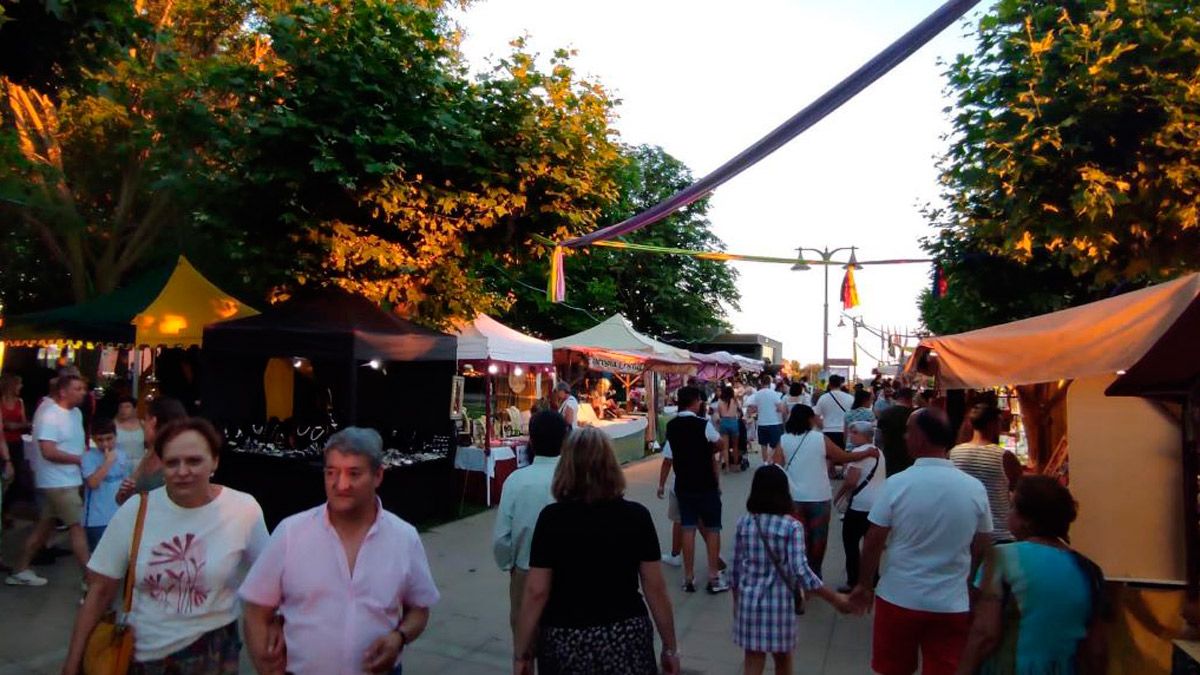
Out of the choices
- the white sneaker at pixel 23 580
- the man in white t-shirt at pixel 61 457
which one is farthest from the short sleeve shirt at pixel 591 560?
the white sneaker at pixel 23 580

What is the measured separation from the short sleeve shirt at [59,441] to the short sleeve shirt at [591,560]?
16.5ft

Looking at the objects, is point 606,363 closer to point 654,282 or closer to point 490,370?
point 490,370

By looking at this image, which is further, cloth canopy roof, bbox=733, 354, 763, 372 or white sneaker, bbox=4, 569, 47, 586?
cloth canopy roof, bbox=733, 354, 763, 372

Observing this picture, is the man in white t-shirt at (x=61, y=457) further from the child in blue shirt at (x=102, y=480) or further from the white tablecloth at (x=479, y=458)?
the white tablecloth at (x=479, y=458)

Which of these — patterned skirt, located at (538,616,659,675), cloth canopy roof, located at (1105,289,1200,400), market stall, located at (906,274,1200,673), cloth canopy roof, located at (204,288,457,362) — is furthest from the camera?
cloth canopy roof, located at (204,288,457,362)

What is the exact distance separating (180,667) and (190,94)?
11993 millimetres

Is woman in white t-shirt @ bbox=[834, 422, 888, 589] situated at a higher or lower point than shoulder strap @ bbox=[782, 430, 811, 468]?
lower

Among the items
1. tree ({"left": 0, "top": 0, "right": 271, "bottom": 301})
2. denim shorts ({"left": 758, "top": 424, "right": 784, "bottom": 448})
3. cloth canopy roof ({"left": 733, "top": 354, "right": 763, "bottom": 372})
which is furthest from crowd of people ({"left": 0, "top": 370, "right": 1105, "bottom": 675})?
cloth canopy roof ({"left": 733, "top": 354, "right": 763, "bottom": 372})

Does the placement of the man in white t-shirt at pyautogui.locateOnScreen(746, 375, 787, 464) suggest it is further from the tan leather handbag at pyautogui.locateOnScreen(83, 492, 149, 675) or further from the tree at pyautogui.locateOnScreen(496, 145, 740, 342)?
the tree at pyautogui.locateOnScreen(496, 145, 740, 342)

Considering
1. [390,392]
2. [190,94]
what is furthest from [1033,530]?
[190,94]

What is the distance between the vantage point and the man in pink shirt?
2.60 m

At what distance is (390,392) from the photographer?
1135 centimetres

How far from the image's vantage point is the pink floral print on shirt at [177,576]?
2.87 m

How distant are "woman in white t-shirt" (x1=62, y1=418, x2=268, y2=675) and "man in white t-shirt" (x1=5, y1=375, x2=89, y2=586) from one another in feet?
12.8
